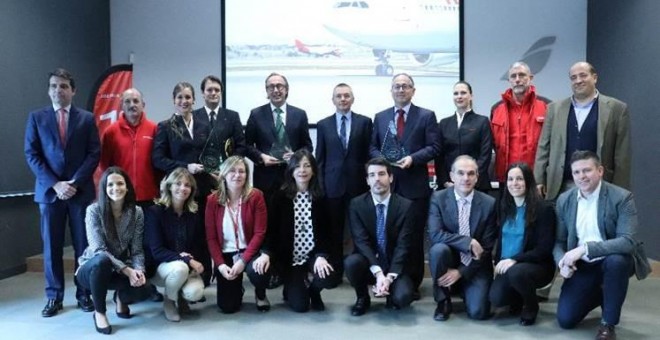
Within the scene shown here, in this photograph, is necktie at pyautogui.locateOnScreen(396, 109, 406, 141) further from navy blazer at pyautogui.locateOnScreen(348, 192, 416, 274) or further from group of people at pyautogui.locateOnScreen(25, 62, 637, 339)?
navy blazer at pyautogui.locateOnScreen(348, 192, 416, 274)

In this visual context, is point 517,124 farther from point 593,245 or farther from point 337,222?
point 337,222

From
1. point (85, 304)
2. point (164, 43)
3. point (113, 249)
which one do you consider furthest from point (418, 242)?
point (164, 43)

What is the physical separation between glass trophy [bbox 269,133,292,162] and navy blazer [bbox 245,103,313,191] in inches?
1.3

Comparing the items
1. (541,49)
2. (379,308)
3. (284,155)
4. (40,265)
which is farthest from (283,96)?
(541,49)

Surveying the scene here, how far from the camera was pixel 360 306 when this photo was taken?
3416 mm

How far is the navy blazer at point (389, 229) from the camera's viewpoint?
3.41 m

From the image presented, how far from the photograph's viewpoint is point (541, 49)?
19.1 ft

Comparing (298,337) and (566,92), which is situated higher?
(566,92)

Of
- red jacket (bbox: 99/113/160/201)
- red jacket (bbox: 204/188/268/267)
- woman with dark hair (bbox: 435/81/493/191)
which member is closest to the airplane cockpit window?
woman with dark hair (bbox: 435/81/493/191)

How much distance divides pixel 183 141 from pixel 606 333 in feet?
9.65

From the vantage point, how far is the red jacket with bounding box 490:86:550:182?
3854 millimetres

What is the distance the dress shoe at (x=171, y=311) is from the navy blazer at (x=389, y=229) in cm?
123

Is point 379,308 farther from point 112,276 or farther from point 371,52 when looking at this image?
point 371,52

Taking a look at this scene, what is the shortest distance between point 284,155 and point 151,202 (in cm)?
104
